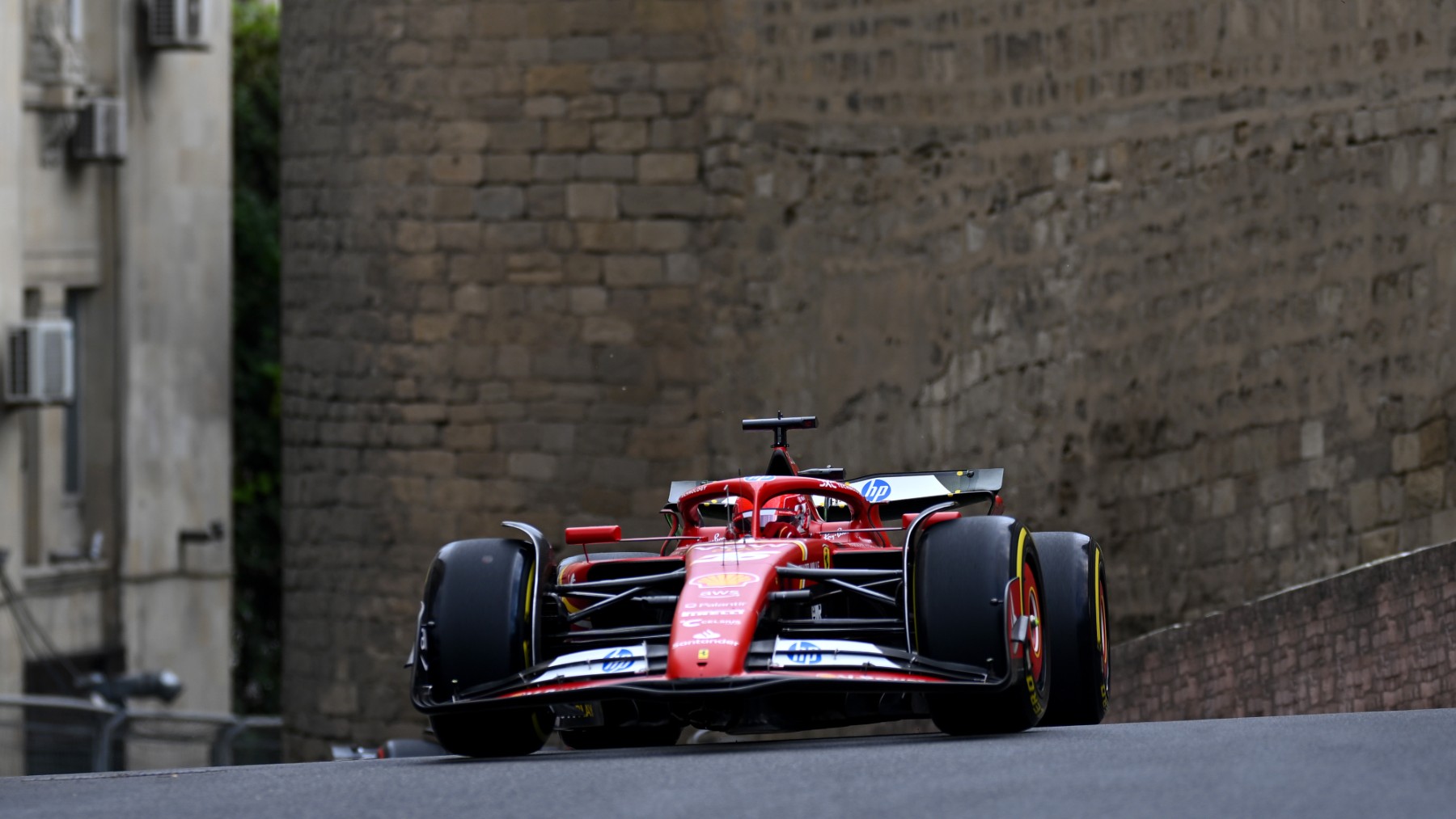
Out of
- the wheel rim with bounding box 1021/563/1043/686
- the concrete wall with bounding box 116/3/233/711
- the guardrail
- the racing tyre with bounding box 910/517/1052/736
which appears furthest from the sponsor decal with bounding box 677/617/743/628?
the concrete wall with bounding box 116/3/233/711

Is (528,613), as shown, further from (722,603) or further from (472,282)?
(472,282)

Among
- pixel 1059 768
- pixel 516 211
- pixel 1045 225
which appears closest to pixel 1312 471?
pixel 1045 225

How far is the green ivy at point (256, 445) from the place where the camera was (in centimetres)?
3488

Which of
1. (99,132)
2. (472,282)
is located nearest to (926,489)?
(472,282)

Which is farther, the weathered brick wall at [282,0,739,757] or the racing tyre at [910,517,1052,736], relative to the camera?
the weathered brick wall at [282,0,739,757]

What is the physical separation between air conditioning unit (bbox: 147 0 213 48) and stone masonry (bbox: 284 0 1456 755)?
44.2ft

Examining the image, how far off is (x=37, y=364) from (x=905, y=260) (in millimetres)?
13640

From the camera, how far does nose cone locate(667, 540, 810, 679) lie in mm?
7707

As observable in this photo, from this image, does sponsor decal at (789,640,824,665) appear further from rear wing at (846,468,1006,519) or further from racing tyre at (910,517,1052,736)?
rear wing at (846,468,1006,519)

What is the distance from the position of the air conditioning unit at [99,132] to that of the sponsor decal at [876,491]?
2071cm

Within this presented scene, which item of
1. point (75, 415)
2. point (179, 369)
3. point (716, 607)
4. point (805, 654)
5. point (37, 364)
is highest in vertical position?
point (716, 607)

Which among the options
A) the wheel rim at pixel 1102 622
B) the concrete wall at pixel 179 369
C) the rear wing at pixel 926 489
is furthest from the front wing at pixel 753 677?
the concrete wall at pixel 179 369

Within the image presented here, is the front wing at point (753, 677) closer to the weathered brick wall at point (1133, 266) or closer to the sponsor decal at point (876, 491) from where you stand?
the sponsor decal at point (876, 491)

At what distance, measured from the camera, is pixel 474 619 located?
26.8 feet
